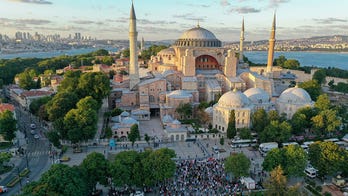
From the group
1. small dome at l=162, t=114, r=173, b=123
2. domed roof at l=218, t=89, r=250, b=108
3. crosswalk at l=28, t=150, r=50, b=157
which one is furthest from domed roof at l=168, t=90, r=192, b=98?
crosswalk at l=28, t=150, r=50, b=157

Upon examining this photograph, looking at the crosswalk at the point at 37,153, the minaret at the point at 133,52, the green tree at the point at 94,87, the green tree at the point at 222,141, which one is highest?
the minaret at the point at 133,52

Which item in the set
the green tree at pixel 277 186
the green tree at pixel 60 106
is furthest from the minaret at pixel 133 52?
the green tree at pixel 277 186

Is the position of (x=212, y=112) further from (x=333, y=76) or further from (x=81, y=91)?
(x=333, y=76)

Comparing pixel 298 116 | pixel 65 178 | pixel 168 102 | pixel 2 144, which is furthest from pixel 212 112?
pixel 2 144

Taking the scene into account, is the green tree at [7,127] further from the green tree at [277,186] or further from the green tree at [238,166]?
the green tree at [277,186]

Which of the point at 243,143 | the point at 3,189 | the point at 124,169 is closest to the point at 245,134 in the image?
the point at 243,143
